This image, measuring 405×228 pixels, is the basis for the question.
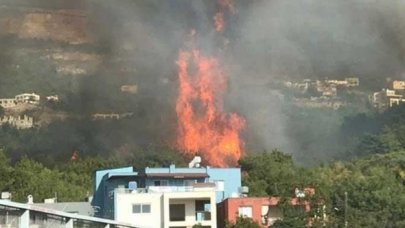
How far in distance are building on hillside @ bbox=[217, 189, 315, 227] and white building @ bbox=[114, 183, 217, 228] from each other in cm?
162

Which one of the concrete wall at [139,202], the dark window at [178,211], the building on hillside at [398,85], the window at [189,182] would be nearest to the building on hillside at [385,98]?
the building on hillside at [398,85]

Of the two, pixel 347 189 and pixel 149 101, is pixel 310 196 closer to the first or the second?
pixel 347 189

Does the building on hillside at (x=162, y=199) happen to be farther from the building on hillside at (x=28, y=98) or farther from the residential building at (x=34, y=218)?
the building on hillside at (x=28, y=98)

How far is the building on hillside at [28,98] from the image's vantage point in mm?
111750

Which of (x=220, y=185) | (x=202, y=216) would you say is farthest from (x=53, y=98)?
(x=202, y=216)

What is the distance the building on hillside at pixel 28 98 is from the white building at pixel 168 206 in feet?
237

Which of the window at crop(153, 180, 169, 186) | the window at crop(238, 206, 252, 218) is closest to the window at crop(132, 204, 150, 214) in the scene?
the window at crop(153, 180, 169, 186)

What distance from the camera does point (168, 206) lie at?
4038cm

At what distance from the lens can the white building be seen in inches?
1582

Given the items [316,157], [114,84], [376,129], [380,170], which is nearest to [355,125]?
[376,129]

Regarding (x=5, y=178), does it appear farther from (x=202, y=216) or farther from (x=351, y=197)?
(x=351, y=197)

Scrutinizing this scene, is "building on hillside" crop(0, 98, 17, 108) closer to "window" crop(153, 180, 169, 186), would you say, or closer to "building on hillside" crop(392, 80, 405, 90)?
"building on hillside" crop(392, 80, 405, 90)

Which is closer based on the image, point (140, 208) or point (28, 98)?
point (140, 208)

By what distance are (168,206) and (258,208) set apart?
5.10m
